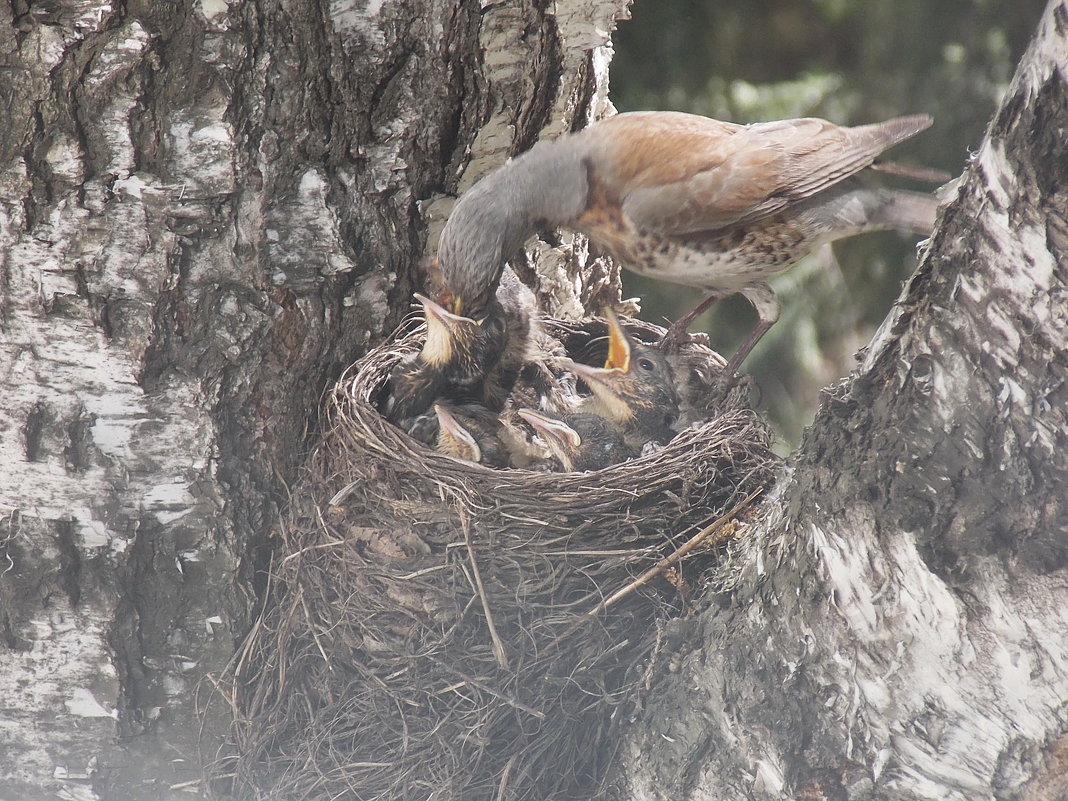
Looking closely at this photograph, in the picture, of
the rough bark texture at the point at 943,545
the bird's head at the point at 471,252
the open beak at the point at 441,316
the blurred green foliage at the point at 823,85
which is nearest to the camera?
the rough bark texture at the point at 943,545

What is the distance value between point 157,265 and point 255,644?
0.89m

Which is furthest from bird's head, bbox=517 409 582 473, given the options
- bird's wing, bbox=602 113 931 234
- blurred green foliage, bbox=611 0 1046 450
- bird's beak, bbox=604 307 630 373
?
blurred green foliage, bbox=611 0 1046 450

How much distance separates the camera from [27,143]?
1643 millimetres

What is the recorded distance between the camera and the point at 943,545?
1348mm

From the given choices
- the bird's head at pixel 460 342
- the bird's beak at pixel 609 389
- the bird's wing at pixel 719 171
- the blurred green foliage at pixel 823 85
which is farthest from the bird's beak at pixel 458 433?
the blurred green foliage at pixel 823 85

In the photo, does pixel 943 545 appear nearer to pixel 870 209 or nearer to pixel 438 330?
pixel 870 209

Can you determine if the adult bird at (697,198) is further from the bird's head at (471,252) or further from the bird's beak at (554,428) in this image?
the bird's beak at (554,428)

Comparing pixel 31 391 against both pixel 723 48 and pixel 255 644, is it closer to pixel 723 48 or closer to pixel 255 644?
pixel 255 644

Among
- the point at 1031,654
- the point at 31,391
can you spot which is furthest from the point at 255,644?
the point at 1031,654

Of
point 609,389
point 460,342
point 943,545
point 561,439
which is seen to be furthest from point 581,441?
point 943,545

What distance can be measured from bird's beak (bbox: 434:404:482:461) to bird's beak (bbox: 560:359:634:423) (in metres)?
0.43

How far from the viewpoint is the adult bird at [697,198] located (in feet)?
7.55

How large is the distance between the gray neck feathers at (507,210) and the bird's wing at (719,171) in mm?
128

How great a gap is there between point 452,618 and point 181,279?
923mm
